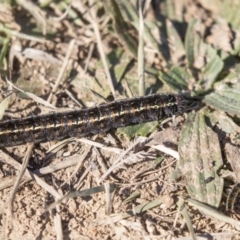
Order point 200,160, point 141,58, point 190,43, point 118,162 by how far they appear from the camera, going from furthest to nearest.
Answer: point 190,43 → point 141,58 → point 200,160 → point 118,162

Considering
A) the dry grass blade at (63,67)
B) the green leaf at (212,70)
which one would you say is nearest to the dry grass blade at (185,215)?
the green leaf at (212,70)

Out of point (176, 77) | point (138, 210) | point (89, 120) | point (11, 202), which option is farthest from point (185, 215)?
point (176, 77)

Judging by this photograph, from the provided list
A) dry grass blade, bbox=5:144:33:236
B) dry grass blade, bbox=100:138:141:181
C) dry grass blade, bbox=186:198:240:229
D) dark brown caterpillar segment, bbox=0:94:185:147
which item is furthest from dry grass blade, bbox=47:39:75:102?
dry grass blade, bbox=186:198:240:229

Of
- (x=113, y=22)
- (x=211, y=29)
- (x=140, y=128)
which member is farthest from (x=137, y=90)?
(x=211, y=29)

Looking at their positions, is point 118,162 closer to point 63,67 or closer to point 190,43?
point 63,67

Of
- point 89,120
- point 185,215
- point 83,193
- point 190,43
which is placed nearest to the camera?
point 83,193

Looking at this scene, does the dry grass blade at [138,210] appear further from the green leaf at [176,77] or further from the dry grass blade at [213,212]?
the green leaf at [176,77]

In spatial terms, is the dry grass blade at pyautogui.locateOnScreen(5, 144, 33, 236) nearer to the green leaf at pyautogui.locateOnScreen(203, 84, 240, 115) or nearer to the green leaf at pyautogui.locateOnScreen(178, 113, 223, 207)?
the green leaf at pyautogui.locateOnScreen(178, 113, 223, 207)
